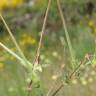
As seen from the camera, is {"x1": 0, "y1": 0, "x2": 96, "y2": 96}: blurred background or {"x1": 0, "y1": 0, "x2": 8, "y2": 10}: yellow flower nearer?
{"x1": 0, "y1": 0, "x2": 96, "y2": 96}: blurred background

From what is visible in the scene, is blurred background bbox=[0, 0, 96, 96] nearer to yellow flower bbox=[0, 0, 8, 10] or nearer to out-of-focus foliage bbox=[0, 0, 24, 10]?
out-of-focus foliage bbox=[0, 0, 24, 10]

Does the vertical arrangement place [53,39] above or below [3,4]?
above

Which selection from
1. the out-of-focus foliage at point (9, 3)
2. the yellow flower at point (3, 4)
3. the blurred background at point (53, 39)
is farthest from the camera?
the yellow flower at point (3, 4)

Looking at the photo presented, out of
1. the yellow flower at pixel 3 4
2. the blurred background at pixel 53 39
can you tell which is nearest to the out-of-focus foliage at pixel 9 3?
the yellow flower at pixel 3 4

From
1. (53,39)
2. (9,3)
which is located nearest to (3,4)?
(9,3)

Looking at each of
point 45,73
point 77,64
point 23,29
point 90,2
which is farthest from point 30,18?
point 77,64

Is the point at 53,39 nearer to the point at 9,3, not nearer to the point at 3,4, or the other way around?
the point at 3,4

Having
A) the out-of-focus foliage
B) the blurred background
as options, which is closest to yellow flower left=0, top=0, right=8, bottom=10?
the out-of-focus foliage

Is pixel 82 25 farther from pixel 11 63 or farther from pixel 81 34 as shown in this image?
pixel 11 63

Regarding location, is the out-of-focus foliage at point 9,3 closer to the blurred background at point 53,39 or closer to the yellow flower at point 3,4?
the yellow flower at point 3,4

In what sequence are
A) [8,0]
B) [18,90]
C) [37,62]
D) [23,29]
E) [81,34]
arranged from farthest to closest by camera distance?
[8,0] < [23,29] < [81,34] < [18,90] < [37,62]

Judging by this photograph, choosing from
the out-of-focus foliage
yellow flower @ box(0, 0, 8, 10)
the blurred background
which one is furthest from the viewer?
yellow flower @ box(0, 0, 8, 10)
